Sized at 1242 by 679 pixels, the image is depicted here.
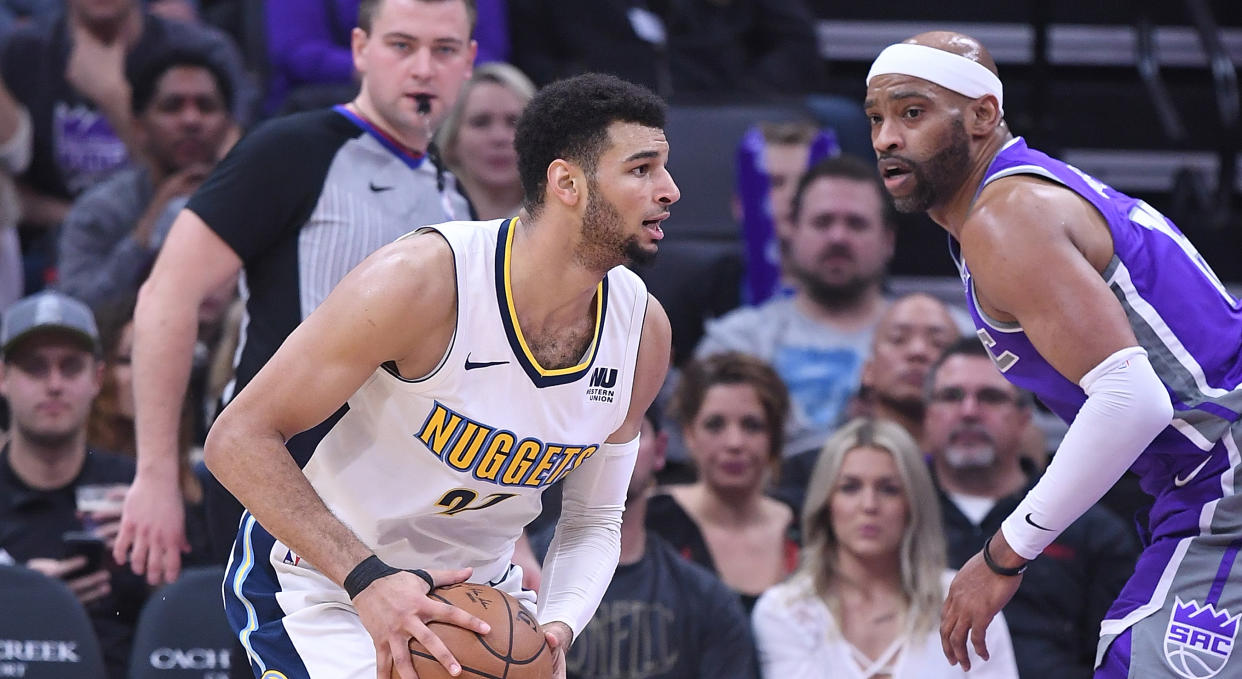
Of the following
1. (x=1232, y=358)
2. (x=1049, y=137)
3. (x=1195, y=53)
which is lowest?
(x=1232, y=358)

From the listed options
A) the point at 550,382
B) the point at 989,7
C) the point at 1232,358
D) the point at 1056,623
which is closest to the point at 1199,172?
the point at 989,7

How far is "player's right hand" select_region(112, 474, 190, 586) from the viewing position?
13.4 feet

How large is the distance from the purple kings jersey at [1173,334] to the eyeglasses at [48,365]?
11.9ft

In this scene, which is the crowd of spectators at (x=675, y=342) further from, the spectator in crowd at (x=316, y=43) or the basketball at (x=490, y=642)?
the basketball at (x=490, y=642)

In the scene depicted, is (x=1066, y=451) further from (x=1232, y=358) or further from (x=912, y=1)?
(x=912, y=1)

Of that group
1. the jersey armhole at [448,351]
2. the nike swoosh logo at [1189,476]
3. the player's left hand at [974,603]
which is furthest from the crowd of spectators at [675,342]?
the nike swoosh logo at [1189,476]

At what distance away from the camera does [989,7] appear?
9625 millimetres

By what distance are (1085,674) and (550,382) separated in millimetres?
3110

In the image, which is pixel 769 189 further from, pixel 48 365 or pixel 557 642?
pixel 557 642

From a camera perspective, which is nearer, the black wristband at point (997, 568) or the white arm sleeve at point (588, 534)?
the black wristband at point (997, 568)

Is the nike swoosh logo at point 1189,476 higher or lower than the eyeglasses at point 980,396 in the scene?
lower

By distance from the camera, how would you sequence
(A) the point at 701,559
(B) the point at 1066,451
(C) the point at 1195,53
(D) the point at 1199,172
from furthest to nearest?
1. (C) the point at 1195,53
2. (D) the point at 1199,172
3. (A) the point at 701,559
4. (B) the point at 1066,451

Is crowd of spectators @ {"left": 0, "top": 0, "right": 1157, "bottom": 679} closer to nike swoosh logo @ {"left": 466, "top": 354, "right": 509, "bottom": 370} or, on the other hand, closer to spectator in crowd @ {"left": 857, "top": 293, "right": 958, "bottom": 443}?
spectator in crowd @ {"left": 857, "top": 293, "right": 958, "bottom": 443}

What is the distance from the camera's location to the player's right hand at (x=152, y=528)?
4.07 meters
